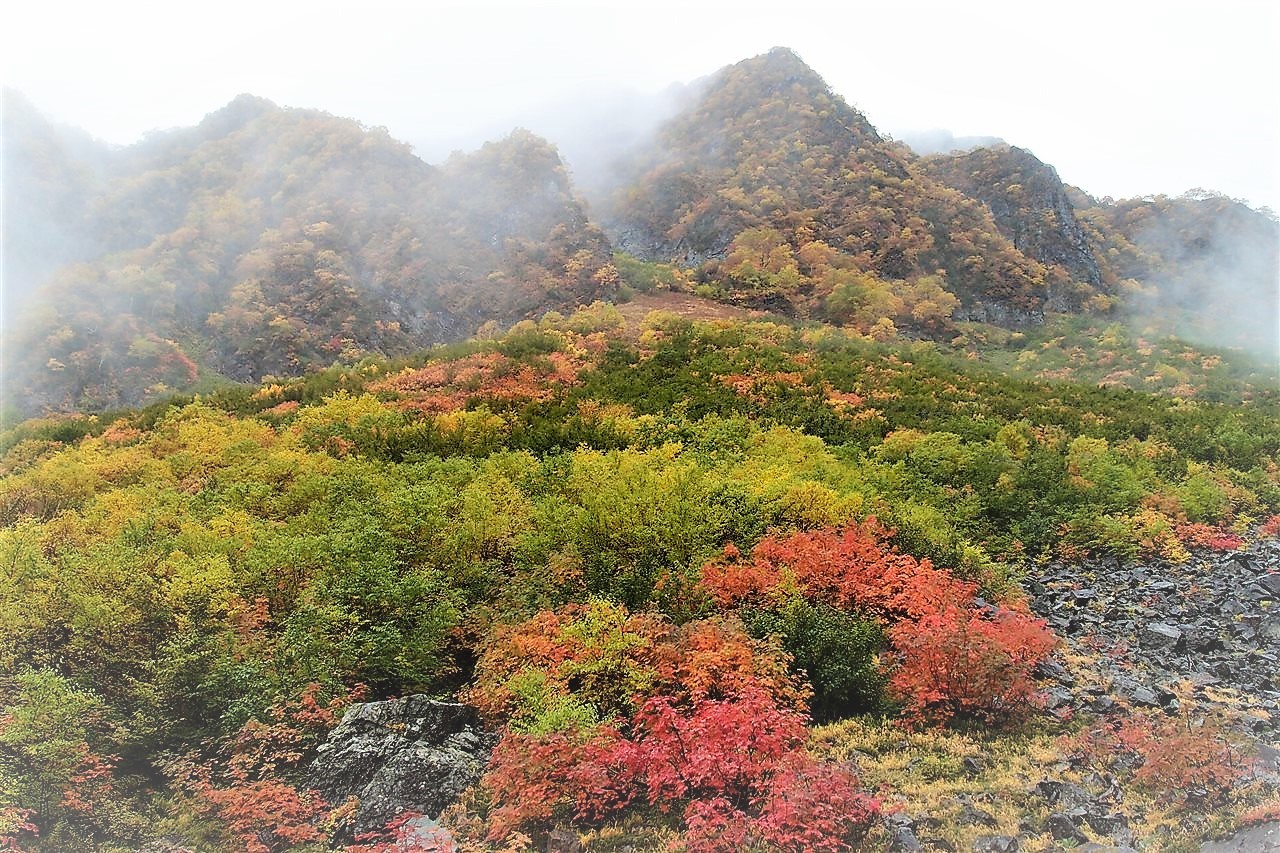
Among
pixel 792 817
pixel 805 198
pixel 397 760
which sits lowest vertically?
pixel 397 760

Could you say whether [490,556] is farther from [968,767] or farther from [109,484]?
[109,484]

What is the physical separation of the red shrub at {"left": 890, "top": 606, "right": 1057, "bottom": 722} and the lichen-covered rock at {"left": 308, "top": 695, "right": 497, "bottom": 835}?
21.7 ft

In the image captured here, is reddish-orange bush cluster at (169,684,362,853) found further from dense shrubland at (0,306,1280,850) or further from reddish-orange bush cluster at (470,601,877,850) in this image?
reddish-orange bush cluster at (470,601,877,850)

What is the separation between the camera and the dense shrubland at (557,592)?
9078mm

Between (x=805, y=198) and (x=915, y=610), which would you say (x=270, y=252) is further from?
(x=915, y=610)

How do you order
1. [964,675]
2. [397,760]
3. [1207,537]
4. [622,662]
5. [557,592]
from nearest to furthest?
[397,760] → [622,662] → [964,675] → [557,592] → [1207,537]

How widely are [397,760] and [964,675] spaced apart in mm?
8436

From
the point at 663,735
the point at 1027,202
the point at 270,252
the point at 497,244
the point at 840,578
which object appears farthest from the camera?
the point at 1027,202

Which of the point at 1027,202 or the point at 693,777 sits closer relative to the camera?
the point at 693,777

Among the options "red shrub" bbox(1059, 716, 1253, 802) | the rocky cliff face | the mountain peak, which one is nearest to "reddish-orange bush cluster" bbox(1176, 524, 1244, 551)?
"red shrub" bbox(1059, 716, 1253, 802)

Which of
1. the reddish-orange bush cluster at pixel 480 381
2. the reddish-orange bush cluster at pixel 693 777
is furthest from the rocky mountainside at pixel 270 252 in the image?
the reddish-orange bush cluster at pixel 693 777

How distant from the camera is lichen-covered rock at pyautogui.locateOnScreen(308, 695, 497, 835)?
927 cm

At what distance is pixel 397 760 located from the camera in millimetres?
9523

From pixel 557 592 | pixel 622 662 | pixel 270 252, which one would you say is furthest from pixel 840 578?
pixel 270 252
